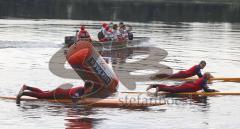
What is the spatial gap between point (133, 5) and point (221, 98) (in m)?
118

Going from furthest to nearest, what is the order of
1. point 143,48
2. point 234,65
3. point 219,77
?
point 143,48
point 234,65
point 219,77

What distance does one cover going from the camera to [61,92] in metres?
30.9

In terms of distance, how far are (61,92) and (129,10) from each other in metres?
105

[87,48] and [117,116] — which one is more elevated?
[87,48]

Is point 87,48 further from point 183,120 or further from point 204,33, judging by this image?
point 204,33

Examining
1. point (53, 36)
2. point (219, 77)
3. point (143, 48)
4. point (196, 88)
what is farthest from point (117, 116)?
point (53, 36)

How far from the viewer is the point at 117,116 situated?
94.4 ft

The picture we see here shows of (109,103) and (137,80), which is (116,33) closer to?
(137,80)

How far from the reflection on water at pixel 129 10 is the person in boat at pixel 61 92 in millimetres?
81027

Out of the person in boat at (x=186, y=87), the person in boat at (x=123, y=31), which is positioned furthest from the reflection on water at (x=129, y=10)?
the person in boat at (x=186, y=87)

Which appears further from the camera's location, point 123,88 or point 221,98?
point 123,88

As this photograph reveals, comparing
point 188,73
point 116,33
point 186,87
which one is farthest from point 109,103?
point 116,33

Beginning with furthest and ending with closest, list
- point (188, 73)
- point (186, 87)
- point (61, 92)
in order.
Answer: point (188, 73)
point (186, 87)
point (61, 92)

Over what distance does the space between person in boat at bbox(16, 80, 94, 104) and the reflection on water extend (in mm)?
81027
